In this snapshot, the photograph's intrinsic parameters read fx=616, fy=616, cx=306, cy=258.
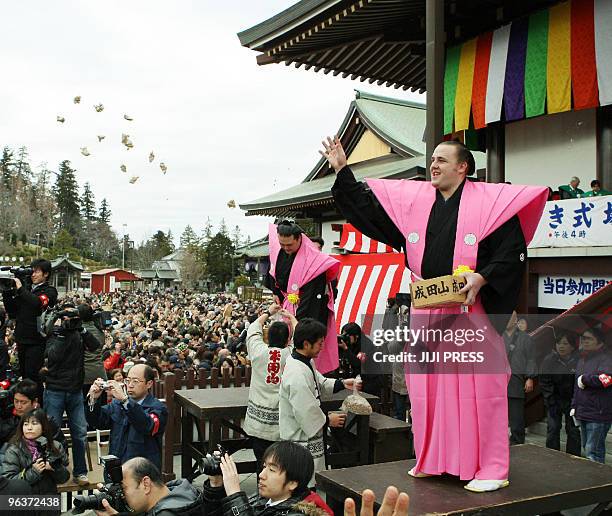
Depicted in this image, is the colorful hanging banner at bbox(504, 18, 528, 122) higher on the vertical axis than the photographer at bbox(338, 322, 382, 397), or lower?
higher

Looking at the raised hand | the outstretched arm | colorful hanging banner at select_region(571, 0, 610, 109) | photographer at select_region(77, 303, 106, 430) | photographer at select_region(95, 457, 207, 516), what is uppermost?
colorful hanging banner at select_region(571, 0, 610, 109)

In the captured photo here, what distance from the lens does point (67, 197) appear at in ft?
234

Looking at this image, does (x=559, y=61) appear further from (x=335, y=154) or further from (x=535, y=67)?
(x=335, y=154)

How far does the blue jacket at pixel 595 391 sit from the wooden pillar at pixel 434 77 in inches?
97.9

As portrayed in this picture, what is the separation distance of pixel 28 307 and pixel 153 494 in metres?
2.76

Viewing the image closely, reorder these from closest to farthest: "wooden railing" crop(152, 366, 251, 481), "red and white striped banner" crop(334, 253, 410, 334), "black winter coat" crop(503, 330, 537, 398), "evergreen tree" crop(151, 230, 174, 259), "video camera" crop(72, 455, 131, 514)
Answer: "video camera" crop(72, 455, 131, 514), "wooden railing" crop(152, 366, 251, 481), "black winter coat" crop(503, 330, 537, 398), "red and white striped banner" crop(334, 253, 410, 334), "evergreen tree" crop(151, 230, 174, 259)

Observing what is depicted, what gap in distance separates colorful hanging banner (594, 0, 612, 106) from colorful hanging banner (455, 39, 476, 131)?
197 cm

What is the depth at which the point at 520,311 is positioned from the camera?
327 inches

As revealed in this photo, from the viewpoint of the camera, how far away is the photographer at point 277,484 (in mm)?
2766

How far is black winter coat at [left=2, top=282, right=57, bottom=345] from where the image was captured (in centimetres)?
537

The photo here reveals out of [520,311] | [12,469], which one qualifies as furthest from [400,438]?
[520,311]

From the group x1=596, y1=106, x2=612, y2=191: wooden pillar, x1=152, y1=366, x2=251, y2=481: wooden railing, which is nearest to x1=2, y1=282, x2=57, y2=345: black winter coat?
x1=152, y1=366, x2=251, y2=481: wooden railing

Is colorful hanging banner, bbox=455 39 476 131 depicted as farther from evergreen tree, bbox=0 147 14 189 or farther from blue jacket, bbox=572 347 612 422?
evergreen tree, bbox=0 147 14 189

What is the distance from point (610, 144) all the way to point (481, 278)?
718cm
